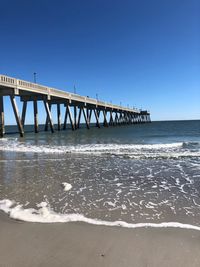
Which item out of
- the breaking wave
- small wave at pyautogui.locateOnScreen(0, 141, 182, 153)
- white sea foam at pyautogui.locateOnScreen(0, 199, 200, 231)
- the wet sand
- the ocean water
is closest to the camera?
the wet sand

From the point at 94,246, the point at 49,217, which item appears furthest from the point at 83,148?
the point at 94,246

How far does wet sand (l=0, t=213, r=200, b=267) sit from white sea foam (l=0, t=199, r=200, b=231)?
0.63ft

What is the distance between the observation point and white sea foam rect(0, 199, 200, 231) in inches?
176

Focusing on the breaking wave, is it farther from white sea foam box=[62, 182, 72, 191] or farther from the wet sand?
the wet sand

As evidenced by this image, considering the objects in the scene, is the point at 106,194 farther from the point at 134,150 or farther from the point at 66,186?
the point at 134,150

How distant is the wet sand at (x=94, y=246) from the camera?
3268mm

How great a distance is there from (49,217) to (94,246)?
152 cm

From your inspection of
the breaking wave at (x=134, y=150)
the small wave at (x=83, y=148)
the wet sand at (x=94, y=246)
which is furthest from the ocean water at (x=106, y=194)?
the small wave at (x=83, y=148)

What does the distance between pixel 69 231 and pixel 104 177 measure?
14.9 feet

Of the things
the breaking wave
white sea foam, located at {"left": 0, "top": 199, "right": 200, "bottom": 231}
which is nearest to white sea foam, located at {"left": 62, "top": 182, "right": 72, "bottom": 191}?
white sea foam, located at {"left": 0, "top": 199, "right": 200, "bottom": 231}

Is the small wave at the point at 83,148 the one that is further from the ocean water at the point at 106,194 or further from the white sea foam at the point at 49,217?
the white sea foam at the point at 49,217

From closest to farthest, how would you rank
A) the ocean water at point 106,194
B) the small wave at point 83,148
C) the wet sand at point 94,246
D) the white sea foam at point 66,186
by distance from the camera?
the wet sand at point 94,246
the ocean water at point 106,194
the white sea foam at point 66,186
the small wave at point 83,148

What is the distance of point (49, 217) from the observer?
16.3 ft

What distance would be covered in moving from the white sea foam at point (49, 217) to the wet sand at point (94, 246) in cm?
19
